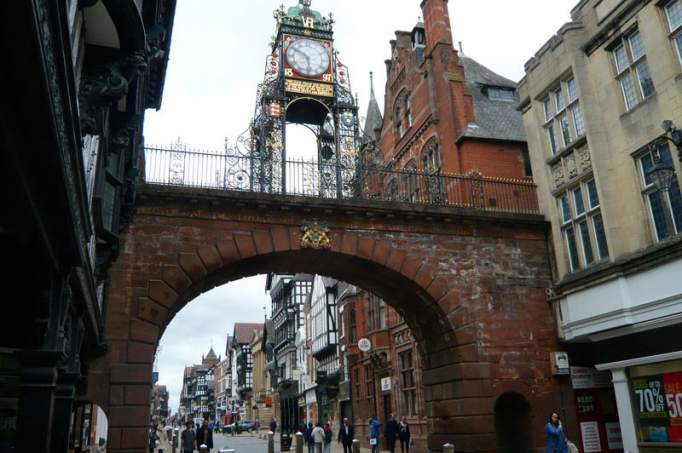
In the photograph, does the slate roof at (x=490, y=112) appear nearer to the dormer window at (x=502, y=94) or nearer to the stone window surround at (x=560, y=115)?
the dormer window at (x=502, y=94)

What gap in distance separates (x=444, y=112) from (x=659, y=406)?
14.7 m

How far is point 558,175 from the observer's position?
18.6m

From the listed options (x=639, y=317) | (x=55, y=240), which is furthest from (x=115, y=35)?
(x=639, y=317)

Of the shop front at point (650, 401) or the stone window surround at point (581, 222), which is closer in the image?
Answer: the shop front at point (650, 401)

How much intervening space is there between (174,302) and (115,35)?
30.9 ft

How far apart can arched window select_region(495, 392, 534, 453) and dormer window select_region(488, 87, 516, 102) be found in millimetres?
14545

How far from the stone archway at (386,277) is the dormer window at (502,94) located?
34.0ft

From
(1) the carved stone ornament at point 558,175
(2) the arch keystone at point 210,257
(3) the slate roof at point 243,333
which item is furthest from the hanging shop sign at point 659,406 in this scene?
(3) the slate roof at point 243,333

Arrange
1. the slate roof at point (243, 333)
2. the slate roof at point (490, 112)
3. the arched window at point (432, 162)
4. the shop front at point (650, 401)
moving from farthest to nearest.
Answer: the slate roof at point (243, 333), the slate roof at point (490, 112), the arched window at point (432, 162), the shop front at point (650, 401)

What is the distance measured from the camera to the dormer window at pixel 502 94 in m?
27.8

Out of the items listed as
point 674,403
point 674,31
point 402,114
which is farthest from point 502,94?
point 674,403

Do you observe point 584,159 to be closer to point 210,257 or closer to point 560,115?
point 560,115

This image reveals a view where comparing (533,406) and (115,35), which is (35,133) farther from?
(533,406)

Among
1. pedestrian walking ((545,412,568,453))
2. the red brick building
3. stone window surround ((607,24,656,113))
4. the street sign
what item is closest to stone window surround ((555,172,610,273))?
stone window surround ((607,24,656,113))
